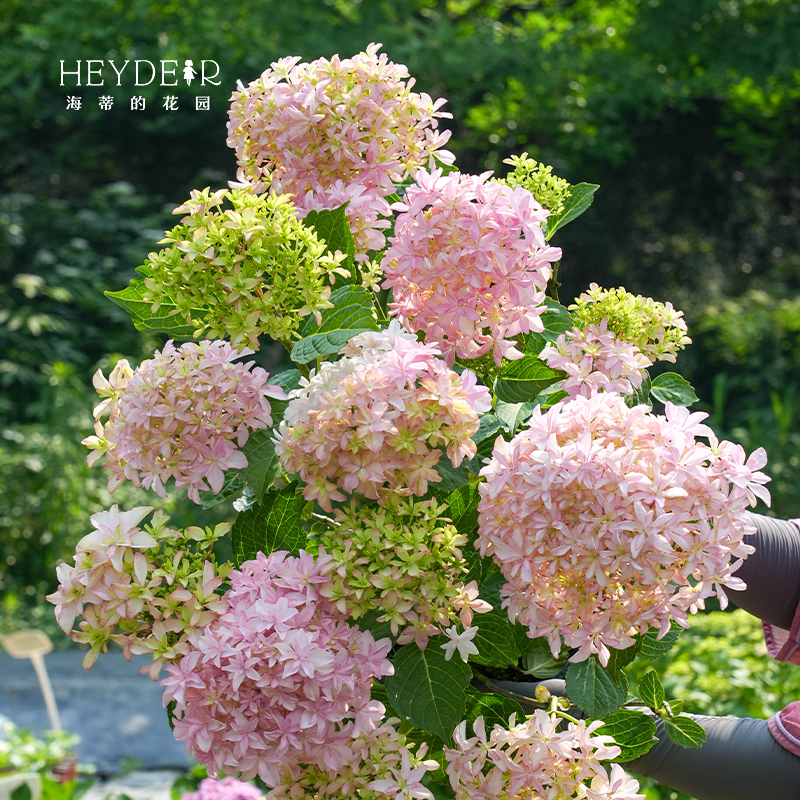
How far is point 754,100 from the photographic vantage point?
595 centimetres

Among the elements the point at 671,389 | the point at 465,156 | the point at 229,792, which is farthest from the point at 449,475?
the point at 465,156

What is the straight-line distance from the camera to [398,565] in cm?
61

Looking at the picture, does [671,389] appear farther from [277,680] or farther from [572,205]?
[277,680]

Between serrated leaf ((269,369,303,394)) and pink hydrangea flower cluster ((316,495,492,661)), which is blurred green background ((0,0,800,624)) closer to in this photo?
serrated leaf ((269,369,303,394))

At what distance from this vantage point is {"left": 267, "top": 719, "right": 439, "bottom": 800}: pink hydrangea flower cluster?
0.65m

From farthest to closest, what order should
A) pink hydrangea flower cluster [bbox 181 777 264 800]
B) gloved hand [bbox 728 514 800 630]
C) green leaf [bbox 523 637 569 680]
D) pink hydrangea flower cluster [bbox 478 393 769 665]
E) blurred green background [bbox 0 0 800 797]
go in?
1. blurred green background [bbox 0 0 800 797]
2. pink hydrangea flower cluster [bbox 181 777 264 800]
3. gloved hand [bbox 728 514 800 630]
4. green leaf [bbox 523 637 569 680]
5. pink hydrangea flower cluster [bbox 478 393 769 665]

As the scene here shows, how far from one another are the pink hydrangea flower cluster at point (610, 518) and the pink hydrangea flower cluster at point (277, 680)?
0.41 feet

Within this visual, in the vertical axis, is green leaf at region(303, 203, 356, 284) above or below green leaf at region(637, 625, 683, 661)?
above

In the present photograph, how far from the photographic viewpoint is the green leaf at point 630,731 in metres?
0.76

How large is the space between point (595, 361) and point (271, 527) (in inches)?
12.4

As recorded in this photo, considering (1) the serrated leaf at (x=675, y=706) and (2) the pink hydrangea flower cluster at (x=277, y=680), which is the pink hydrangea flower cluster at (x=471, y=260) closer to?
(2) the pink hydrangea flower cluster at (x=277, y=680)

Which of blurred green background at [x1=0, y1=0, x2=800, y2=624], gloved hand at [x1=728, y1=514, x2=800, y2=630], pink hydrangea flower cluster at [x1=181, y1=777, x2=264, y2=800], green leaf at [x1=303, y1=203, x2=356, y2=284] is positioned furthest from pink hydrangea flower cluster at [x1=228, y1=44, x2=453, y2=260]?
blurred green background at [x1=0, y1=0, x2=800, y2=624]

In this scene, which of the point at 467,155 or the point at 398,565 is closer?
the point at 398,565

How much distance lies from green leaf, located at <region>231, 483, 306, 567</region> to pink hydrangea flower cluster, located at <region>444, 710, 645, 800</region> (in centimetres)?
21
